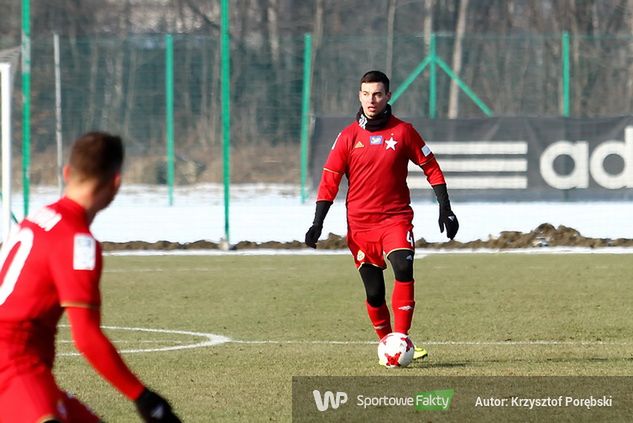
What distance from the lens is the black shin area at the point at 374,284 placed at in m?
10.1

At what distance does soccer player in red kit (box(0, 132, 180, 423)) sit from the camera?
4465 mm

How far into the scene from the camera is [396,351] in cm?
941

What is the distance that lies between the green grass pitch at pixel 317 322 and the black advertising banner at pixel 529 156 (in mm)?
4525

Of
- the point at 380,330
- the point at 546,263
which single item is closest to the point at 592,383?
the point at 380,330

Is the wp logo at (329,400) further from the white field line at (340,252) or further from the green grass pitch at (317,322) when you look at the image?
the white field line at (340,252)

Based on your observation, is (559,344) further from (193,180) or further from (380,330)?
(193,180)

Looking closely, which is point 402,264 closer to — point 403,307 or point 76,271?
point 403,307

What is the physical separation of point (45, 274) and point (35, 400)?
0.40 meters

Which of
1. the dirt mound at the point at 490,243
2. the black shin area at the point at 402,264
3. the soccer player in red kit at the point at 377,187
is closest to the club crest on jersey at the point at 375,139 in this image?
the soccer player in red kit at the point at 377,187

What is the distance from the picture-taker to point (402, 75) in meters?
29.0

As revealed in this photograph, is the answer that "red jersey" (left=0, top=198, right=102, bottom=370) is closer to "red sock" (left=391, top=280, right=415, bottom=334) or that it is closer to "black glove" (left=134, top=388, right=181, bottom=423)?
"black glove" (left=134, top=388, right=181, bottom=423)

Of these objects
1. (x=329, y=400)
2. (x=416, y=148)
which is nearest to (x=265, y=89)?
(x=416, y=148)

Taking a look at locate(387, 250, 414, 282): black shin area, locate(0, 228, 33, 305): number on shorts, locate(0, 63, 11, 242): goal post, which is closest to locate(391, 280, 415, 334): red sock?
locate(387, 250, 414, 282): black shin area

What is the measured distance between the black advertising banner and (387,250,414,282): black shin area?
1330 centimetres
